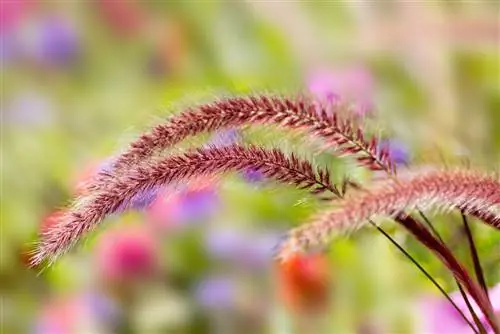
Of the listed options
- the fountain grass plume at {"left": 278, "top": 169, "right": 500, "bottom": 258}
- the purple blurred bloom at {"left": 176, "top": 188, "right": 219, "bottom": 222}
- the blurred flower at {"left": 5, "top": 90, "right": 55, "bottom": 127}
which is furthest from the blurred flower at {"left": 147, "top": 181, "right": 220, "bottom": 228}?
the fountain grass plume at {"left": 278, "top": 169, "right": 500, "bottom": 258}

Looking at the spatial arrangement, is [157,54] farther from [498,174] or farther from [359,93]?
[498,174]

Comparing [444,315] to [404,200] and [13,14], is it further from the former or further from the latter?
[13,14]

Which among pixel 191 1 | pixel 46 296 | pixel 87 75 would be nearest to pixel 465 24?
pixel 191 1

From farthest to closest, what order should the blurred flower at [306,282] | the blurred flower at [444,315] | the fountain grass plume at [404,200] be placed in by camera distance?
the blurred flower at [306,282] < the blurred flower at [444,315] < the fountain grass plume at [404,200]

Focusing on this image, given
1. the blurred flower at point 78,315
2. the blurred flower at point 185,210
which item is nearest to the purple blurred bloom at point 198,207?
the blurred flower at point 185,210

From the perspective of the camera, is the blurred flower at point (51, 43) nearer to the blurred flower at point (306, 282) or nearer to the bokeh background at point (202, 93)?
the bokeh background at point (202, 93)

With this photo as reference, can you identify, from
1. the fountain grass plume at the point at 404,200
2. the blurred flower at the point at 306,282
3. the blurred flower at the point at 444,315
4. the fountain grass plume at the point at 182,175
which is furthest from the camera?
the blurred flower at the point at 306,282

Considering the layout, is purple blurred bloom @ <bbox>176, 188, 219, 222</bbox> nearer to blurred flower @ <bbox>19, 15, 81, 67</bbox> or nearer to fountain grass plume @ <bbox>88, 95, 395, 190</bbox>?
blurred flower @ <bbox>19, 15, 81, 67</bbox>
